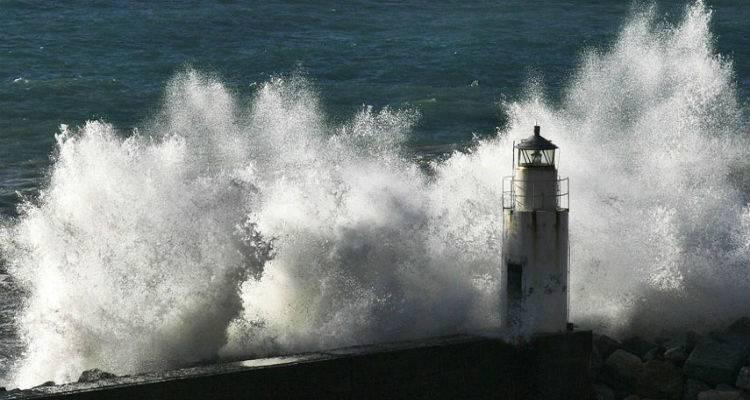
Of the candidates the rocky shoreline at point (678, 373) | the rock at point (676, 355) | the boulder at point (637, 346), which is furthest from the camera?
the boulder at point (637, 346)

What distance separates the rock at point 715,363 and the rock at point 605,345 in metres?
0.83

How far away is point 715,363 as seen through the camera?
13.5 m

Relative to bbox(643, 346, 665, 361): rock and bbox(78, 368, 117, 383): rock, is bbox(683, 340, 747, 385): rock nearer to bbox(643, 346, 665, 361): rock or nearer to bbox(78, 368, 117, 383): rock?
bbox(643, 346, 665, 361): rock

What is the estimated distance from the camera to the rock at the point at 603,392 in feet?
42.9

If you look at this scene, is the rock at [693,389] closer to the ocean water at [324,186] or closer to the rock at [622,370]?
the rock at [622,370]

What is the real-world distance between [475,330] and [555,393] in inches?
43.0

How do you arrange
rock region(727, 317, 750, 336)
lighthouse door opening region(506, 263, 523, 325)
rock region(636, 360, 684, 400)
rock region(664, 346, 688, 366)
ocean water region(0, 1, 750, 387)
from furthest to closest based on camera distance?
rock region(727, 317, 750, 336) → ocean water region(0, 1, 750, 387) → rock region(664, 346, 688, 366) → rock region(636, 360, 684, 400) → lighthouse door opening region(506, 263, 523, 325)

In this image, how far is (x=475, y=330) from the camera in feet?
43.7

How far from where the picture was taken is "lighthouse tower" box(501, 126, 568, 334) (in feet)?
39.9

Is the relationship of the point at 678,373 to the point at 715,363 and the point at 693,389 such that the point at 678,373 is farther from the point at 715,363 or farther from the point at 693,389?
the point at 715,363

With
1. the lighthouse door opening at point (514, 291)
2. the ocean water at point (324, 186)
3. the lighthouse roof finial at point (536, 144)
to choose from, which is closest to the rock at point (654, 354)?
the ocean water at point (324, 186)

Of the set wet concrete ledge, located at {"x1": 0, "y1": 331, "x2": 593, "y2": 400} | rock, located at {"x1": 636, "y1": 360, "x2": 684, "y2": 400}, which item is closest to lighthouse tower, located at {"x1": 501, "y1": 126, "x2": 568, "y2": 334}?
wet concrete ledge, located at {"x1": 0, "y1": 331, "x2": 593, "y2": 400}

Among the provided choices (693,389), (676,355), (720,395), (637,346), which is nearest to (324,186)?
(637,346)

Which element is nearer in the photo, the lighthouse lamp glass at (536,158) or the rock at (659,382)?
the lighthouse lamp glass at (536,158)
